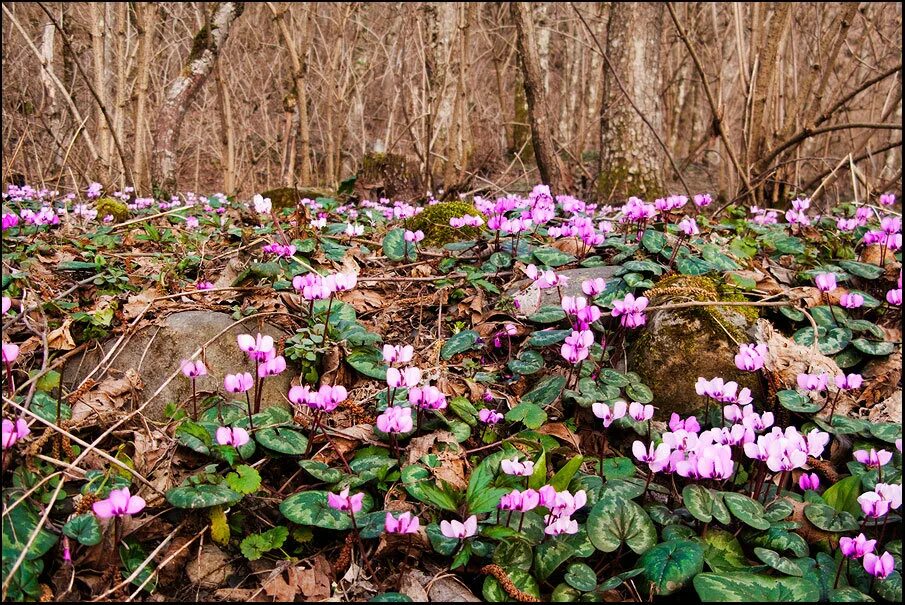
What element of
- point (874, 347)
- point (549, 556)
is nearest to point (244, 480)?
point (549, 556)

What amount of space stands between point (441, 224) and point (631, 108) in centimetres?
308

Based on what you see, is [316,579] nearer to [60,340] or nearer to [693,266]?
[60,340]

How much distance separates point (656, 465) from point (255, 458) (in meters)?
1.10

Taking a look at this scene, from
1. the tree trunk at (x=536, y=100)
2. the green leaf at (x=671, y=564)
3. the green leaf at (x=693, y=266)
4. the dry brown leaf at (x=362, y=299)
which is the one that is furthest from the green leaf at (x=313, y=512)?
the tree trunk at (x=536, y=100)

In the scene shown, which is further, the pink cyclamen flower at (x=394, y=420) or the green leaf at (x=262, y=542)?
the pink cyclamen flower at (x=394, y=420)

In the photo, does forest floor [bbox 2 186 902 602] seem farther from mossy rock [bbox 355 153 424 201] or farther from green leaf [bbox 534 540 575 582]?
mossy rock [bbox 355 153 424 201]

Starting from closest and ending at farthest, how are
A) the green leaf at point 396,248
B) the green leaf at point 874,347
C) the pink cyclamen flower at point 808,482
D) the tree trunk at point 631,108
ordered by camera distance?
the pink cyclamen flower at point 808,482 → the green leaf at point 874,347 → the green leaf at point 396,248 → the tree trunk at point 631,108

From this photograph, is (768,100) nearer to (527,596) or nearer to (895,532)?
(895,532)

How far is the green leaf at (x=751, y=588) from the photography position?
1.34 metres

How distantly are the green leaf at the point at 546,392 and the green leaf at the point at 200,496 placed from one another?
96cm

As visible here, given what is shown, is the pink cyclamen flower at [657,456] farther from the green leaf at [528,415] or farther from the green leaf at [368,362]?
the green leaf at [368,362]

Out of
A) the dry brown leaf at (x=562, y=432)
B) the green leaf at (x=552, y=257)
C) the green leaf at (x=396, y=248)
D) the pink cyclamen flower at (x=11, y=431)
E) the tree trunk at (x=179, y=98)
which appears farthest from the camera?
the tree trunk at (x=179, y=98)

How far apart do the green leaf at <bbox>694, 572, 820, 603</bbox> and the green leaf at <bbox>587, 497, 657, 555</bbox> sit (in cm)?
18

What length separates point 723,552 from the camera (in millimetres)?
1562
